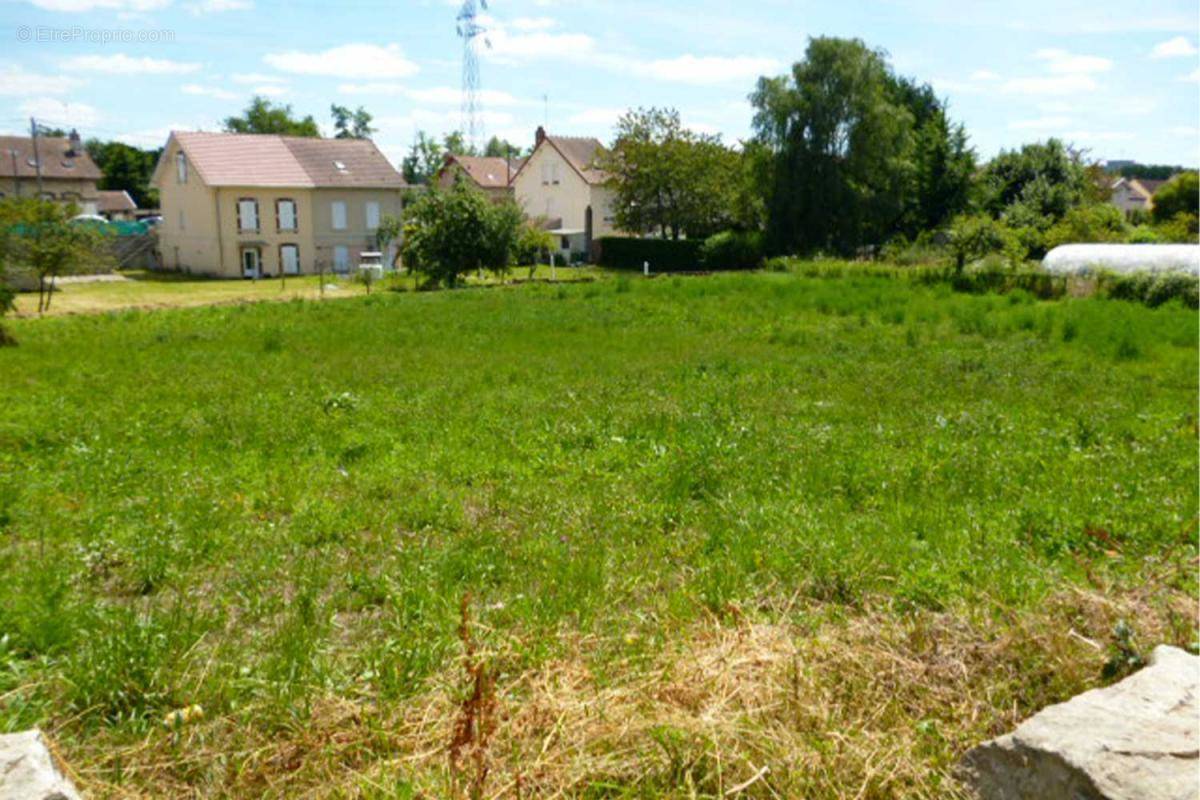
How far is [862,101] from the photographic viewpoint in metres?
40.6

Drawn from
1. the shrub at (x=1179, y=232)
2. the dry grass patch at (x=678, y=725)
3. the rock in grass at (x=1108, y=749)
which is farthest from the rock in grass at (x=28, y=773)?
the shrub at (x=1179, y=232)

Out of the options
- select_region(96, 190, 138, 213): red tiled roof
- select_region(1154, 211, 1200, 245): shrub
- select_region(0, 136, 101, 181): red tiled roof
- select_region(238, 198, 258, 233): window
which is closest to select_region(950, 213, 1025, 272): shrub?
select_region(1154, 211, 1200, 245): shrub

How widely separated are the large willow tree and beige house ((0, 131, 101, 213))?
47354 millimetres

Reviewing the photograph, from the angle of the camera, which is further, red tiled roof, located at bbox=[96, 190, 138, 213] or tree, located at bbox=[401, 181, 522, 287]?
red tiled roof, located at bbox=[96, 190, 138, 213]

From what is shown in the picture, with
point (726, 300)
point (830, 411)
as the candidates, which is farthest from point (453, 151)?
point (830, 411)

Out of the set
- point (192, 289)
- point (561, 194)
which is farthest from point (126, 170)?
point (192, 289)

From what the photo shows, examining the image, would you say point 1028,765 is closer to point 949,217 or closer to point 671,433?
point 671,433

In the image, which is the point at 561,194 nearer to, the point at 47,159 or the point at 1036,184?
the point at 1036,184

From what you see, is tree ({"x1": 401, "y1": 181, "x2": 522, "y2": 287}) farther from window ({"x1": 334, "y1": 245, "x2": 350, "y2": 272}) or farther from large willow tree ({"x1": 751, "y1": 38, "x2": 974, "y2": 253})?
window ({"x1": 334, "y1": 245, "x2": 350, "y2": 272})

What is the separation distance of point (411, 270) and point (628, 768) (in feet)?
110

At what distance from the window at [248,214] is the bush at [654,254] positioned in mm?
18110

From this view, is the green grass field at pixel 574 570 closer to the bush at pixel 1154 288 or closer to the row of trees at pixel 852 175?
the bush at pixel 1154 288

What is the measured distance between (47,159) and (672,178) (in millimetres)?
46873

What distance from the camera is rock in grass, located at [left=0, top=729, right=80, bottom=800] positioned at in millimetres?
2660
